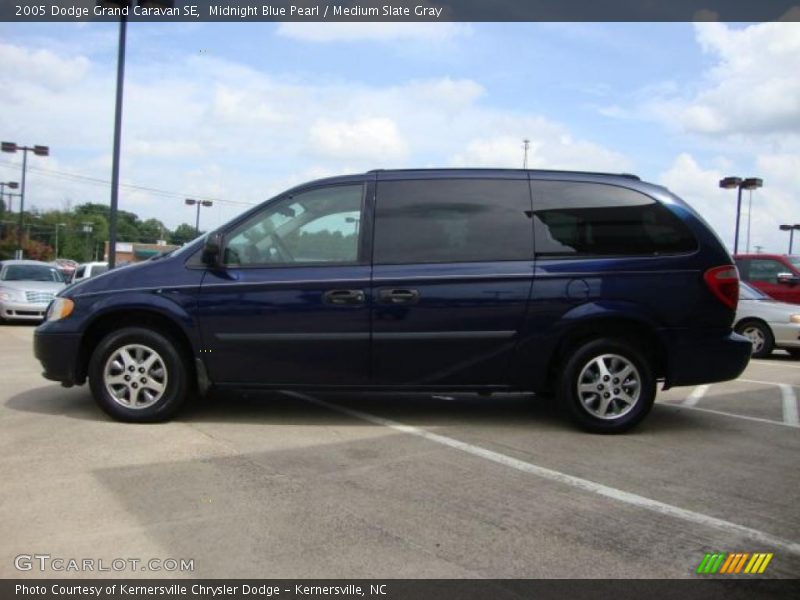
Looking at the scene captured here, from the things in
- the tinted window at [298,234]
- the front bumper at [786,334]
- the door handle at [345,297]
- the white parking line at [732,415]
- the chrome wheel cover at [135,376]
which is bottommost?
the white parking line at [732,415]

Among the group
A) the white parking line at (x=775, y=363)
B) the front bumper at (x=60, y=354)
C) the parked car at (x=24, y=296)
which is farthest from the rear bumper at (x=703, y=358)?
the parked car at (x=24, y=296)

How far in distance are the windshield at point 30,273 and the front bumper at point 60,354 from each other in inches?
445

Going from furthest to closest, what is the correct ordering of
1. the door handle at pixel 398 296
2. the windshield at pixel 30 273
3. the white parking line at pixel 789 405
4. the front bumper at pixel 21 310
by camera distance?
the windshield at pixel 30 273
the front bumper at pixel 21 310
the white parking line at pixel 789 405
the door handle at pixel 398 296

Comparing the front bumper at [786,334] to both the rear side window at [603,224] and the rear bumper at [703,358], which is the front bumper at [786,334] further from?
the rear side window at [603,224]

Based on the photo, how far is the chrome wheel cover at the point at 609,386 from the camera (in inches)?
210

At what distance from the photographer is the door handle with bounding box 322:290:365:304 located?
17.1 ft

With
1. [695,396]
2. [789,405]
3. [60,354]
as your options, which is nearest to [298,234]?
[60,354]

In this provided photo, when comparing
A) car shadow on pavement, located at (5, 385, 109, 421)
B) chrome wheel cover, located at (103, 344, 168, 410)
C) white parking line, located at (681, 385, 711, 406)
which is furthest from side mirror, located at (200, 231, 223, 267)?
white parking line, located at (681, 385, 711, 406)

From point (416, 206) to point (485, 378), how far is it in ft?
4.77

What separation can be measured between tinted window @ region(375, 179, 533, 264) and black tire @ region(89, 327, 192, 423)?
1.91 m

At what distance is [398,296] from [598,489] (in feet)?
6.57

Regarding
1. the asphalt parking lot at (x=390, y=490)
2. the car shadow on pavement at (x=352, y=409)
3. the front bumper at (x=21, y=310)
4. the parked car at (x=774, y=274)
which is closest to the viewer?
the asphalt parking lot at (x=390, y=490)

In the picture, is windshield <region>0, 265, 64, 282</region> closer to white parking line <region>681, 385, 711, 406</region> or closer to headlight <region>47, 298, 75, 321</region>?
headlight <region>47, 298, 75, 321</region>

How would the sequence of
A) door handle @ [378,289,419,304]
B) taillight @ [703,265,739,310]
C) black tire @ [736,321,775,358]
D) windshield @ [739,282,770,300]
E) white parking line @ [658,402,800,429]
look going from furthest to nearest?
1. windshield @ [739,282,770,300]
2. black tire @ [736,321,775,358]
3. white parking line @ [658,402,800,429]
4. taillight @ [703,265,739,310]
5. door handle @ [378,289,419,304]
